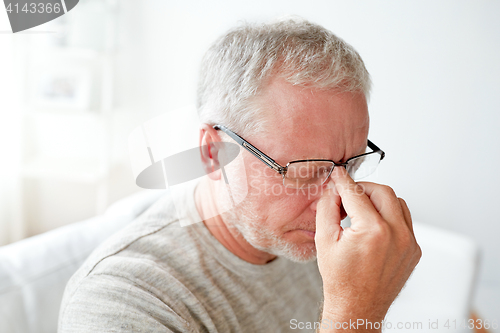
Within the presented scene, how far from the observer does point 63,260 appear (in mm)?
1094

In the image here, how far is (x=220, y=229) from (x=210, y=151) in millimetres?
233

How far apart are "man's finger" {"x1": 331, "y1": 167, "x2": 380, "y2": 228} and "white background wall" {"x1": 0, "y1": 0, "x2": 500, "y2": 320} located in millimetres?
1510

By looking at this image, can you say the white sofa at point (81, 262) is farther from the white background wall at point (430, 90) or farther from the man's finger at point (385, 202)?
the white background wall at point (430, 90)

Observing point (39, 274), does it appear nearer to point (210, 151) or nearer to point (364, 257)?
point (210, 151)

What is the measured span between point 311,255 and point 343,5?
207 cm

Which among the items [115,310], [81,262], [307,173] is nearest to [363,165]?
[307,173]

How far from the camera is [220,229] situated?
3.65ft

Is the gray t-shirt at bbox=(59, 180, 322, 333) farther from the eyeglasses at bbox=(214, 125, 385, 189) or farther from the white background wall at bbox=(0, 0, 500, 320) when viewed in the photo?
the white background wall at bbox=(0, 0, 500, 320)

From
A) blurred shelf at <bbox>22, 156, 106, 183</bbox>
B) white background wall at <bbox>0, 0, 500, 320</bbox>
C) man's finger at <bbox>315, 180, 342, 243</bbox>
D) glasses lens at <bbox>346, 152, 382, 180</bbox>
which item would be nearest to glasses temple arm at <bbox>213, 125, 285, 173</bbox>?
A: man's finger at <bbox>315, 180, 342, 243</bbox>

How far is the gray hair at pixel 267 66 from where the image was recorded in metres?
0.96

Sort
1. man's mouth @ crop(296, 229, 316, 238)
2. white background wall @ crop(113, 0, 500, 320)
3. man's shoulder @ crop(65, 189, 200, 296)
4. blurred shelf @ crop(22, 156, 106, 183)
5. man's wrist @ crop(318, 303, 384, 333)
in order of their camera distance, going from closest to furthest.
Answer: man's wrist @ crop(318, 303, 384, 333)
man's shoulder @ crop(65, 189, 200, 296)
man's mouth @ crop(296, 229, 316, 238)
white background wall @ crop(113, 0, 500, 320)
blurred shelf @ crop(22, 156, 106, 183)

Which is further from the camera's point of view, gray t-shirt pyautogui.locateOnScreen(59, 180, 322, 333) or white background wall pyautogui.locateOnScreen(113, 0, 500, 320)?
white background wall pyautogui.locateOnScreen(113, 0, 500, 320)

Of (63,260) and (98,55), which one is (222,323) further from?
(98,55)

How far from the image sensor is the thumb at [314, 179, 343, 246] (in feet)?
2.82
